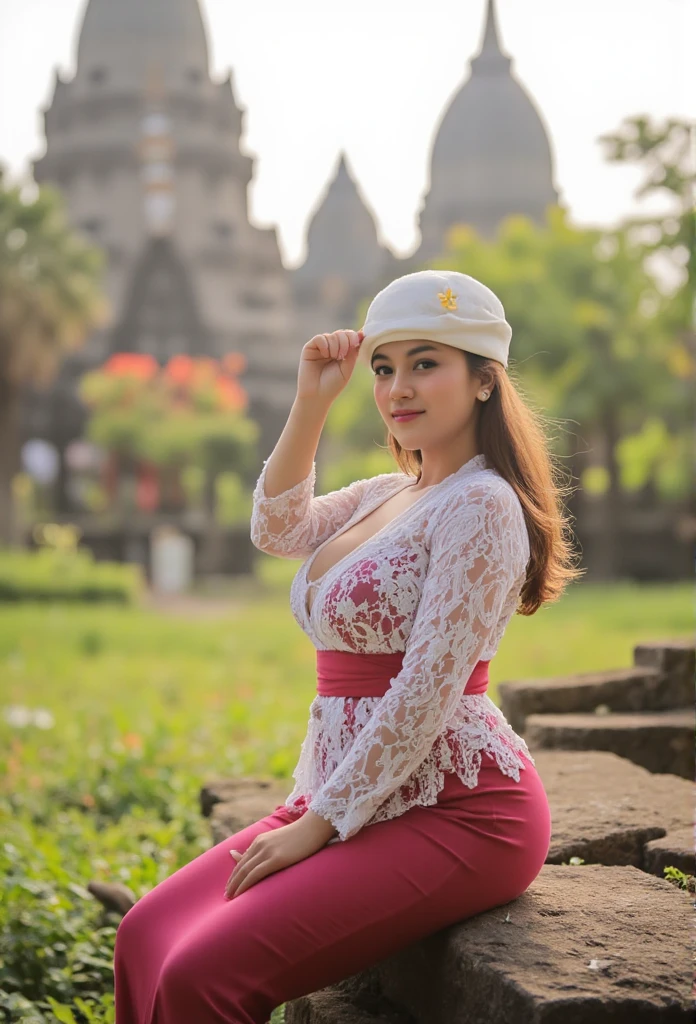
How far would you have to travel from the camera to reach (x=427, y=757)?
2.08 meters

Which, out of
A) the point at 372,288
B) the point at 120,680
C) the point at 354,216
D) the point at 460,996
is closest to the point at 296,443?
the point at 460,996

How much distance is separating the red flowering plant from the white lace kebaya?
802 inches

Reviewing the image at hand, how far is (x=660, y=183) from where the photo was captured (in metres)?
9.23

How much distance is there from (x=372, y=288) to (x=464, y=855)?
31866 mm

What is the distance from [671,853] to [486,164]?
111 ft

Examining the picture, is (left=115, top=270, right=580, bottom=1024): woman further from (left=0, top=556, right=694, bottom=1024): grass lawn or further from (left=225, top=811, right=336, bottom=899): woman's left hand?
(left=0, top=556, right=694, bottom=1024): grass lawn

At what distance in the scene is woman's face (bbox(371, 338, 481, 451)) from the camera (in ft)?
7.24

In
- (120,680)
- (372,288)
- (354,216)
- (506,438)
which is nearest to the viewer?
(506,438)

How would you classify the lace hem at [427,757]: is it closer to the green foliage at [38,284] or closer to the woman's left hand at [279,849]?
the woman's left hand at [279,849]

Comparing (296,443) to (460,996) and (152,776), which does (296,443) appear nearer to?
(460,996)

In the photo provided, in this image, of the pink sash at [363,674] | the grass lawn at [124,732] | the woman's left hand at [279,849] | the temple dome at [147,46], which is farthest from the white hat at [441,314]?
the temple dome at [147,46]

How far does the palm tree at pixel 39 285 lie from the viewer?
68.8 feet

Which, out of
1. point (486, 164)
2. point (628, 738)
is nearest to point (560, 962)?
point (628, 738)

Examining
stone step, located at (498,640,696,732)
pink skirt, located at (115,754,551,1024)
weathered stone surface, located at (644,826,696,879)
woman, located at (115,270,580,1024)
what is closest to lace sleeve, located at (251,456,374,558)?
woman, located at (115,270,580,1024)
